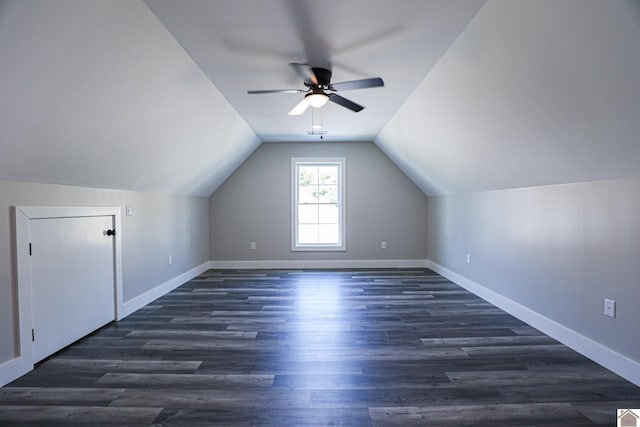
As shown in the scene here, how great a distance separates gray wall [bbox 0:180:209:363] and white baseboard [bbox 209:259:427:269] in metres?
0.49

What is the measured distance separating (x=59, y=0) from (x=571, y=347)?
418 cm

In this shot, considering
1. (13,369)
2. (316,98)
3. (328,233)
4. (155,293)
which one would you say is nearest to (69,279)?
(13,369)

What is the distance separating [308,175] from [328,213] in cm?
84

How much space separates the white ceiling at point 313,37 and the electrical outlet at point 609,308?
225 centimetres

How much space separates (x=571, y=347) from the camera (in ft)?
9.25

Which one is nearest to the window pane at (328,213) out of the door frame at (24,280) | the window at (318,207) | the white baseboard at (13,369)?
the window at (318,207)

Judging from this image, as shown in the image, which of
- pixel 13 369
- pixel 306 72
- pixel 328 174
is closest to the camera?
pixel 13 369

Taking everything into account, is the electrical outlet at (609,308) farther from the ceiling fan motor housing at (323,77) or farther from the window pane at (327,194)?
the window pane at (327,194)

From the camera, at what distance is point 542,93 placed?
7.37 feet

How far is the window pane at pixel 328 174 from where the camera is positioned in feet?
21.5

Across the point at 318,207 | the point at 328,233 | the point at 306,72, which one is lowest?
the point at 328,233

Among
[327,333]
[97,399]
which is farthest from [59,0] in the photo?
[327,333]

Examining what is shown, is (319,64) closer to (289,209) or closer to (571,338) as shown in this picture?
(571,338)

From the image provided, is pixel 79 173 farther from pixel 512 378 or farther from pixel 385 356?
pixel 512 378
